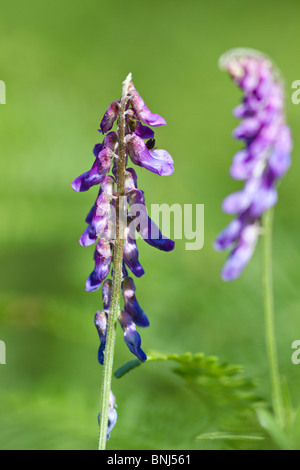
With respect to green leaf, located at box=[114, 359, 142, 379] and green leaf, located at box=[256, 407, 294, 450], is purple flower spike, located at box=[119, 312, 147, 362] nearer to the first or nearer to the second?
green leaf, located at box=[114, 359, 142, 379]

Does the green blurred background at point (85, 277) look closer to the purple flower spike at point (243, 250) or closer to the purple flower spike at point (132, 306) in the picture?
the purple flower spike at point (132, 306)

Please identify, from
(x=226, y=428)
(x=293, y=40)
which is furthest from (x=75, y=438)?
(x=293, y=40)

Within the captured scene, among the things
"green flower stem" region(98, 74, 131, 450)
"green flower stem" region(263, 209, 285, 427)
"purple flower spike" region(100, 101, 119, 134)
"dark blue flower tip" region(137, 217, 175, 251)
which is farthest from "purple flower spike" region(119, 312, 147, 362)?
"purple flower spike" region(100, 101, 119, 134)

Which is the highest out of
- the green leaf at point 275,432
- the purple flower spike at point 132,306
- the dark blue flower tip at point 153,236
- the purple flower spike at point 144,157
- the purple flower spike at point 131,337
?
the purple flower spike at point 144,157

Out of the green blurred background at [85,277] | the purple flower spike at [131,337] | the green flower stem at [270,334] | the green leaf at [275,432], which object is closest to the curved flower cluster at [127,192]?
the purple flower spike at [131,337]

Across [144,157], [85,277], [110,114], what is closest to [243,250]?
[144,157]
